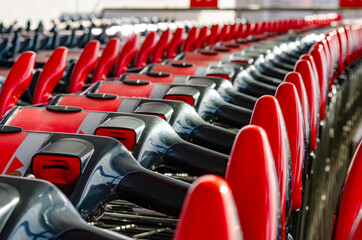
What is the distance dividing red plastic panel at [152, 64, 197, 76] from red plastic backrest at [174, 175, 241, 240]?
68.6 inches

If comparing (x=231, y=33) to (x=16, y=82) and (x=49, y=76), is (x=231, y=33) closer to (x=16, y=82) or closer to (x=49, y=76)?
(x=49, y=76)

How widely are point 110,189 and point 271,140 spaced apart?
0.28 meters

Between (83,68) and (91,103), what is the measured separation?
4.48ft

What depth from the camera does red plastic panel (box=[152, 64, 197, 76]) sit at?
226cm

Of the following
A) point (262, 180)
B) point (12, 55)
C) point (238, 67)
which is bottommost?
point (12, 55)

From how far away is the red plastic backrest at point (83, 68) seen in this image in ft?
9.10

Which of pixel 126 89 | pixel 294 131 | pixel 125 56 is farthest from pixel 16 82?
pixel 125 56

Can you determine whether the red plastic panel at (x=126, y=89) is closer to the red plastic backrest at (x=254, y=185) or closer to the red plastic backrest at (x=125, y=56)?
the red plastic backrest at (x=254, y=185)

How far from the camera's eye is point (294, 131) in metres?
1.05

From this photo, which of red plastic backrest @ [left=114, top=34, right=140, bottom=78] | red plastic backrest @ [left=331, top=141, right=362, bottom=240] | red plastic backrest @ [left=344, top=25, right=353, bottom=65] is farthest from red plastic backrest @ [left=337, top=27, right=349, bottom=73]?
red plastic backrest @ [left=331, top=141, right=362, bottom=240]

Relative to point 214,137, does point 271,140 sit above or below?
above

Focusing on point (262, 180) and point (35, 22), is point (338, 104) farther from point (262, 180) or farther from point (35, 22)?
point (35, 22)

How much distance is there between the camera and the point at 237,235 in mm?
532

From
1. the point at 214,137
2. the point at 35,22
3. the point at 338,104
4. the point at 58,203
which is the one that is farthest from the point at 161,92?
the point at 35,22
